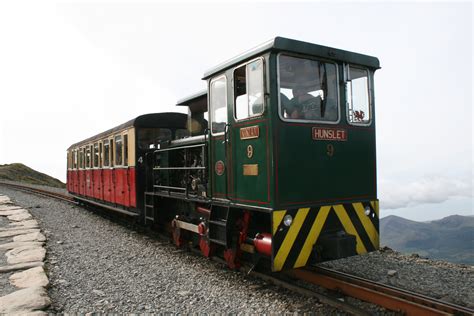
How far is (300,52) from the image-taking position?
4840 millimetres

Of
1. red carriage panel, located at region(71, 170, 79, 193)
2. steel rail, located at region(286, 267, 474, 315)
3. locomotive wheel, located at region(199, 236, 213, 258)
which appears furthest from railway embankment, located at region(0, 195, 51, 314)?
red carriage panel, located at region(71, 170, 79, 193)

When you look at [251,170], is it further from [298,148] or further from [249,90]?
[249,90]

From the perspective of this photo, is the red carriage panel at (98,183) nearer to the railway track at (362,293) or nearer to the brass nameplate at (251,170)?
the railway track at (362,293)

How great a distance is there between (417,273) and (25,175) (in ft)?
138

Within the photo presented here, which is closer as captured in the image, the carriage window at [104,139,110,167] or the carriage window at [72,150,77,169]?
the carriage window at [104,139,110,167]

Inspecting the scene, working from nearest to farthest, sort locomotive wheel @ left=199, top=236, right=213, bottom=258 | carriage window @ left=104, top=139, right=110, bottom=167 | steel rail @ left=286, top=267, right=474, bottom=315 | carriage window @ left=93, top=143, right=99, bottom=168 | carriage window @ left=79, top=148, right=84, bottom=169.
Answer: steel rail @ left=286, top=267, right=474, bottom=315, locomotive wheel @ left=199, top=236, right=213, bottom=258, carriage window @ left=104, top=139, right=110, bottom=167, carriage window @ left=93, top=143, right=99, bottom=168, carriage window @ left=79, top=148, right=84, bottom=169

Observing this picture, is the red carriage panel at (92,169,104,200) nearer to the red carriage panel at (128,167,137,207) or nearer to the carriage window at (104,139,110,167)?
the carriage window at (104,139,110,167)

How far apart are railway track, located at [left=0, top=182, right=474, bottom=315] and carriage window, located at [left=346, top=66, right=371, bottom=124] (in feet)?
6.84

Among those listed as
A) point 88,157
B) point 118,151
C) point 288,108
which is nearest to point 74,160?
point 88,157

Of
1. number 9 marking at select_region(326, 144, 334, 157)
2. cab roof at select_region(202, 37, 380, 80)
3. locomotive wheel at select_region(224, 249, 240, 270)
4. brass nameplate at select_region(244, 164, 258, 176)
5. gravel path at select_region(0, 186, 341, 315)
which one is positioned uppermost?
cab roof at select_region(202, 37, 380, 80)

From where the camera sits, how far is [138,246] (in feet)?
25.5

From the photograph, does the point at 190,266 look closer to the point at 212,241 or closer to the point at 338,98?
the point at 212,241

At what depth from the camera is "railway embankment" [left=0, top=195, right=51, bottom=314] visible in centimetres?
461

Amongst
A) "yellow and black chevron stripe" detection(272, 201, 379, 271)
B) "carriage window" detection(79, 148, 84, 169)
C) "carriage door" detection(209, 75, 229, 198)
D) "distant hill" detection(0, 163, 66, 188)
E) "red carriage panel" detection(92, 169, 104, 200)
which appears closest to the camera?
"yellow and black chevron stripe" detection(272, 201, 379, 271)
